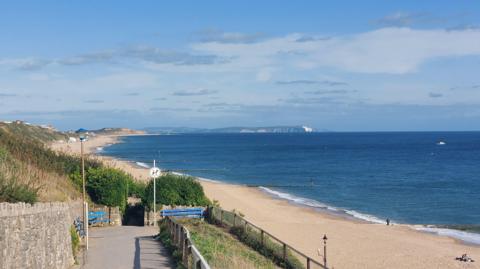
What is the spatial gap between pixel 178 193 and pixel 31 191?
13338 millimetres

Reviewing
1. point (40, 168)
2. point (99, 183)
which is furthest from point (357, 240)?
point (40, 168)

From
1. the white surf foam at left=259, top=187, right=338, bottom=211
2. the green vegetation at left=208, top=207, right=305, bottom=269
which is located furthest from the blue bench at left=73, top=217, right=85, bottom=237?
the white surf foam at left=259, top=187, right=338, bottom=211

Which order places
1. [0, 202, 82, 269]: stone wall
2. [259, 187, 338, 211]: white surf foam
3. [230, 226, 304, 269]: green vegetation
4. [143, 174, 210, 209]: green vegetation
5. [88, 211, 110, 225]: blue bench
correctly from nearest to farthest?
[0, 202, 82, 269]: stone wall, [230, 226, 304, 269]: green vegetation, [88, 211, 110, 225]: blue bench, [143, 174, 210, 209]: green vegetation, [259, 187, 338, 211]: white surf foam

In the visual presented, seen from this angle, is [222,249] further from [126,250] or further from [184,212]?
[184,212]

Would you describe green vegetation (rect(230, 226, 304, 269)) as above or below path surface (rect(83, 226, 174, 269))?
below

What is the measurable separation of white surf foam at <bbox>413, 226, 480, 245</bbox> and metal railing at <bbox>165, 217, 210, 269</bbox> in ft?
64.5

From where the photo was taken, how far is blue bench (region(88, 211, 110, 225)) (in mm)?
24908

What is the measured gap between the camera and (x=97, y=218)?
25328mm

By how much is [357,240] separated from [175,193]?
976 cm

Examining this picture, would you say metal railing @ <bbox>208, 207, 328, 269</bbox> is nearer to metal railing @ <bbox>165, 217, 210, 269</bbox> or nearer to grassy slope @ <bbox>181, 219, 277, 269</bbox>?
grassy slope @ <bbox>181, 219, 277, 269</bbox>

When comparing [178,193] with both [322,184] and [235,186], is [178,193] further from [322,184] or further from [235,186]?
[322,184]

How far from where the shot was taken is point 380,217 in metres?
42.0

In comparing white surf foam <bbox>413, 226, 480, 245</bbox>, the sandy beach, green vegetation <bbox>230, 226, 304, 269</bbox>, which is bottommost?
white surf foam <bbox>413, 226, 480, 245</bbox>

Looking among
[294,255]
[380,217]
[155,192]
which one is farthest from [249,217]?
[294,255]
